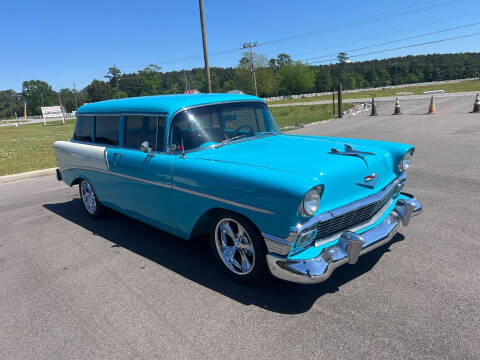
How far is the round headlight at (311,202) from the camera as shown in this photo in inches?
105

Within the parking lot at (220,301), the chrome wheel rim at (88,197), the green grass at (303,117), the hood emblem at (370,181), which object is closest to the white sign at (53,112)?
the green grass at (303,117)

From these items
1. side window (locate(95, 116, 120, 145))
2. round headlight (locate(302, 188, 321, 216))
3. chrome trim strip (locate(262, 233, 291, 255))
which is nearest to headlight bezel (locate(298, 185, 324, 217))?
round headlight (locate(302, 188, 321, 216))

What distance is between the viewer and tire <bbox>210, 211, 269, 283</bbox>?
9.90 ft

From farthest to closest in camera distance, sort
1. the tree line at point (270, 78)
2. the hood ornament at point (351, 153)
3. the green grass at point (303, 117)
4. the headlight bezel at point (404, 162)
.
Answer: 1. the tree line at point (270, 78)
2. the green grass at point (303, 117)
3. the headlight bezel at point (404, 162)
4. the hood ornament at point (351, 153)

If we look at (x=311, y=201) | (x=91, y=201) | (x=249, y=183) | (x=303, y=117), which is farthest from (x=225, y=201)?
(x=303, y=117)

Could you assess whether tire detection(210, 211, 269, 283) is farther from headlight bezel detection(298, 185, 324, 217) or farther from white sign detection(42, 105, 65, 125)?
white sign detection(42, 105, 65, 125)

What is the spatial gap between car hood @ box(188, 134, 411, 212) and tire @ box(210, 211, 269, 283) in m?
0.49

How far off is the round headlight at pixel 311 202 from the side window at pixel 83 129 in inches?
143

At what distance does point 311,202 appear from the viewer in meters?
2.72

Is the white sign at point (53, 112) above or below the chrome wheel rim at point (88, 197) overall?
above

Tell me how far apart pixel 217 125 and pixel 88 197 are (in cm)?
261

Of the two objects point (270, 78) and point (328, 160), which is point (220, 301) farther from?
point (270, 78)

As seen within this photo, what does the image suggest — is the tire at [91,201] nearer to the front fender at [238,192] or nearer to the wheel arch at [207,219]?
the front fender at [238,192]

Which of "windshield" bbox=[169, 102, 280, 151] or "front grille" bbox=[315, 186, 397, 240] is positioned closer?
"front grille" bbox=[315, 186, 397, 240]
